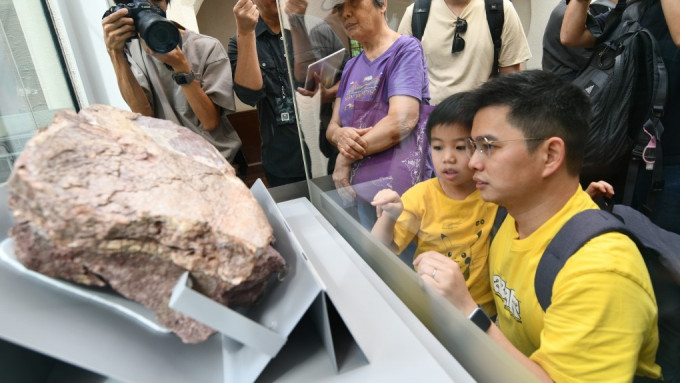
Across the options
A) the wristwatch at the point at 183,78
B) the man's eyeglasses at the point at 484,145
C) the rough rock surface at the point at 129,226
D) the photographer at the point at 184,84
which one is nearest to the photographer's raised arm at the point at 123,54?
Answer: the photographer at the point at 184,84

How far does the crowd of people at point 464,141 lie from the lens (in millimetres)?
540

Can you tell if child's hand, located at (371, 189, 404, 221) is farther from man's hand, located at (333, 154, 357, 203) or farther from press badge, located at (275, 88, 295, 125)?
press badge, located at (275, 88, 295, 125)

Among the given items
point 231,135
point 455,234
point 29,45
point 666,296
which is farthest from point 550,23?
point 29,45

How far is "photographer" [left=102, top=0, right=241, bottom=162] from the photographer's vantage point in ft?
3.44

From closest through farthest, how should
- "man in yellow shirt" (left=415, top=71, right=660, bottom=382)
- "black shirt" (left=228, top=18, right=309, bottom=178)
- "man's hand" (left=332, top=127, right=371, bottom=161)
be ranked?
1. "man in yellow shirt" (left=415, top=71, right=660, bottom=382)
2. "man's hand" (left=332, top=127, right=371, bottom=161)
3. "black shirt" (left=228, top=18, right=309, bottom=178)

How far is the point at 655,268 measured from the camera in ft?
1.93

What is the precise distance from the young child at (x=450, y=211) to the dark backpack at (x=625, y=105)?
7.0 inches

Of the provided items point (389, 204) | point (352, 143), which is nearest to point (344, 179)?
point (352, 143)

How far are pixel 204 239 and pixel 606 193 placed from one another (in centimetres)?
90

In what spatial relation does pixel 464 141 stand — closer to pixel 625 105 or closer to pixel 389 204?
pixel 389 204

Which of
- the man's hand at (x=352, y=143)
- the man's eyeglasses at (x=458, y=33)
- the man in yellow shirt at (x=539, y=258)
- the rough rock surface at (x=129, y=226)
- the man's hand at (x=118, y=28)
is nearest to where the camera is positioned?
the rough rock surface at (x=129, y=226)

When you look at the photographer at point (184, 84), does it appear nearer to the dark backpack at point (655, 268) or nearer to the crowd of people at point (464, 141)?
the crowd of people at point (464, 141)

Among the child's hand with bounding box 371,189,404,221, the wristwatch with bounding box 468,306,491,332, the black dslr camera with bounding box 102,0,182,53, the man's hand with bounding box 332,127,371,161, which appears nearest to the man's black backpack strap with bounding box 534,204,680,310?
the wristwatch with bounding box 468,306,491,332

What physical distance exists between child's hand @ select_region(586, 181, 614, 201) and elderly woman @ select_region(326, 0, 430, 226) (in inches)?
16.0
